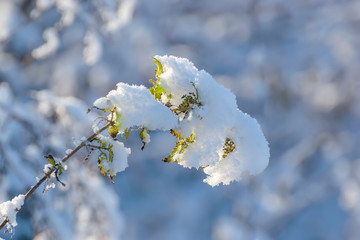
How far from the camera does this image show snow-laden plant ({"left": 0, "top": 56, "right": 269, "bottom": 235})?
98 cm

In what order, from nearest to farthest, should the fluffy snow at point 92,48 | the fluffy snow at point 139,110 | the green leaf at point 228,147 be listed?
1. the fluffy snow at point 139,110
2. the green leaf at point 228,147
3. the fluffy snow at point 92,48

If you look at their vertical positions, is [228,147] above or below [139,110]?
above

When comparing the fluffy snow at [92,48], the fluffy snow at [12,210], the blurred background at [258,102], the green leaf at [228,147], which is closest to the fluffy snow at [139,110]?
the green leaf at [228,147]

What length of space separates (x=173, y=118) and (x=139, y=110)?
86 mm

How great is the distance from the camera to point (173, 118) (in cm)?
100

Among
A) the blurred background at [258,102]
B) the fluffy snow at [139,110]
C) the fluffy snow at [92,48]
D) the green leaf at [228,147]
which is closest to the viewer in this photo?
the fluffy snow at [139,110]

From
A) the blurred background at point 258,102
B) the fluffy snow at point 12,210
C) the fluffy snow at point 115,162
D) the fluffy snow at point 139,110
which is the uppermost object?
the blurred background at point 258,102

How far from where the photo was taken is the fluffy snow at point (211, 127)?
103cm

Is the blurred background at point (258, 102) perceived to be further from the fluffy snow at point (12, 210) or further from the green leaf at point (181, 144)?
the fluffy snow at point (12, 210)

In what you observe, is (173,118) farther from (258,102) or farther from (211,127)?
(258,102)

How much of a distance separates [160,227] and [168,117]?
380 inches

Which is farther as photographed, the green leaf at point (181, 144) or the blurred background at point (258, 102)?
the blurred background at point (258, 102)

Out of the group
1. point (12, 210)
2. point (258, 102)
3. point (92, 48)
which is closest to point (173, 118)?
point (12, 210)

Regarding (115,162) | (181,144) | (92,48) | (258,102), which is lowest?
(115,162)
